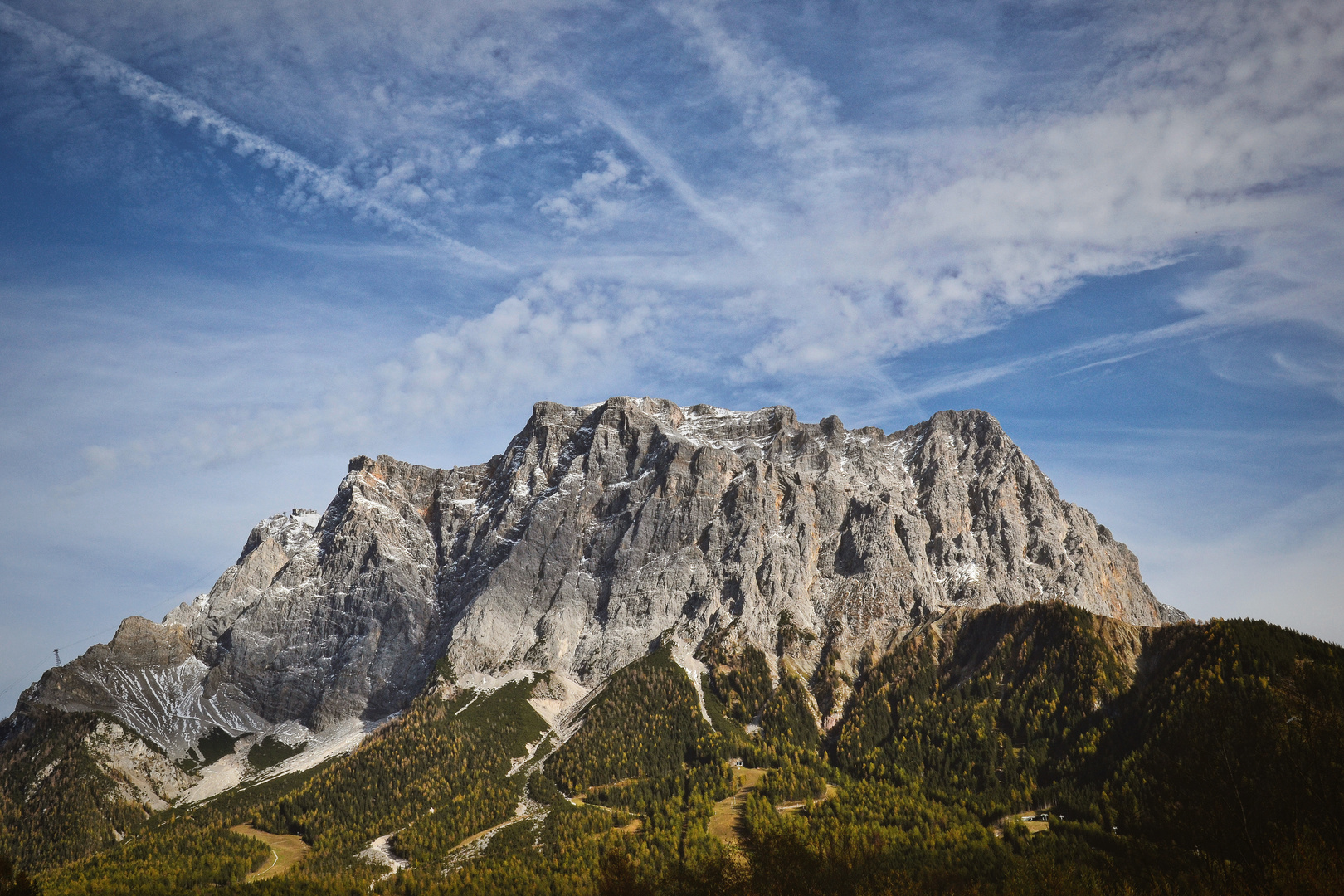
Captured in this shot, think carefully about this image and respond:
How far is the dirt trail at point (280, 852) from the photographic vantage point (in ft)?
582

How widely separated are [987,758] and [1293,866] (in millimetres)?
95626

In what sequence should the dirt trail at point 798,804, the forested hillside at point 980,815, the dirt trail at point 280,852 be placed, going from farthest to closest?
the dirt trail at point 280,852 → the dirt trail at point 798,804 → the forested hillside at point 980,815

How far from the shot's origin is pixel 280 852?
188500 millimetres

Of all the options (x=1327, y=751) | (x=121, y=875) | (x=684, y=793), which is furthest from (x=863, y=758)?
(x=121, y=875)

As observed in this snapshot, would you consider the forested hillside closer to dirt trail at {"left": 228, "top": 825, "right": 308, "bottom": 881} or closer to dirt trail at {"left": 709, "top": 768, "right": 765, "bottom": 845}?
dirt trail at {"left": 709, "top": 768, "right": 765, "bottom": 845}

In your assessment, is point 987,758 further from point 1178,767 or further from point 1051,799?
point 1178,767

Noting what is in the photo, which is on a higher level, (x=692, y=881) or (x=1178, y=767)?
(x=1178, y=767)

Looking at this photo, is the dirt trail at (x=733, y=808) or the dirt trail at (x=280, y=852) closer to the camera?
the dirt trail at (x=733, y=808)

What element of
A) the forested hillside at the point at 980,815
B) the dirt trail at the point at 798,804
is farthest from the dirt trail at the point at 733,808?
the dirt trail at the point at 798,804

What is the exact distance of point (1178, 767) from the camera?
379ft

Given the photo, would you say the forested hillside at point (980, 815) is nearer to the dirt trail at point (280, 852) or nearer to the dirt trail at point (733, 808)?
the dirt trail at point (733, 808)

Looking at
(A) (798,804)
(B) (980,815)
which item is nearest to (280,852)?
(A) (798,804)

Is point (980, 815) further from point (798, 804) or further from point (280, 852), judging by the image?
point (280, 852)

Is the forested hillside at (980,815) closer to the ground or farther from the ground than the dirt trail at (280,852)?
farther from the ground
